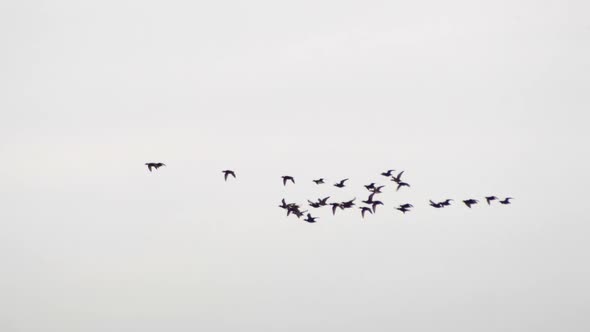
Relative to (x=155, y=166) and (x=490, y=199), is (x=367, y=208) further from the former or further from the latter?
(x=155, y=166)

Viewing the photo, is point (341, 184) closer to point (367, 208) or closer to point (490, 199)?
point (367, 208)

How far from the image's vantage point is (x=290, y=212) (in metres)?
127

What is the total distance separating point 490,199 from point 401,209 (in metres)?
11.7

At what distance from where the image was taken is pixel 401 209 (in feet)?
433

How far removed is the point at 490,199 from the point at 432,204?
801 centimetres

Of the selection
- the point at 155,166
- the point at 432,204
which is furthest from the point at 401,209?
the point at 155,166

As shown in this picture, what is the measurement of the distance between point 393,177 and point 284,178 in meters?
14.7

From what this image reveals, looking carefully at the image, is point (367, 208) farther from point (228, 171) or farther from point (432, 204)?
point (228, 171)

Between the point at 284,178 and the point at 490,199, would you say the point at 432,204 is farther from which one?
the point at 284,178

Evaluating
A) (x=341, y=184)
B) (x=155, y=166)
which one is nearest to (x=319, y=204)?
(x=341, y=184)

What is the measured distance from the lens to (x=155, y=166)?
419 ft

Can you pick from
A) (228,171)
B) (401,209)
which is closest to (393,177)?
(401,209)

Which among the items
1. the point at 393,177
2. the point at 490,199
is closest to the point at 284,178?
the point at 393,177

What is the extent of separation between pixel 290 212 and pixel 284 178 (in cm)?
444
